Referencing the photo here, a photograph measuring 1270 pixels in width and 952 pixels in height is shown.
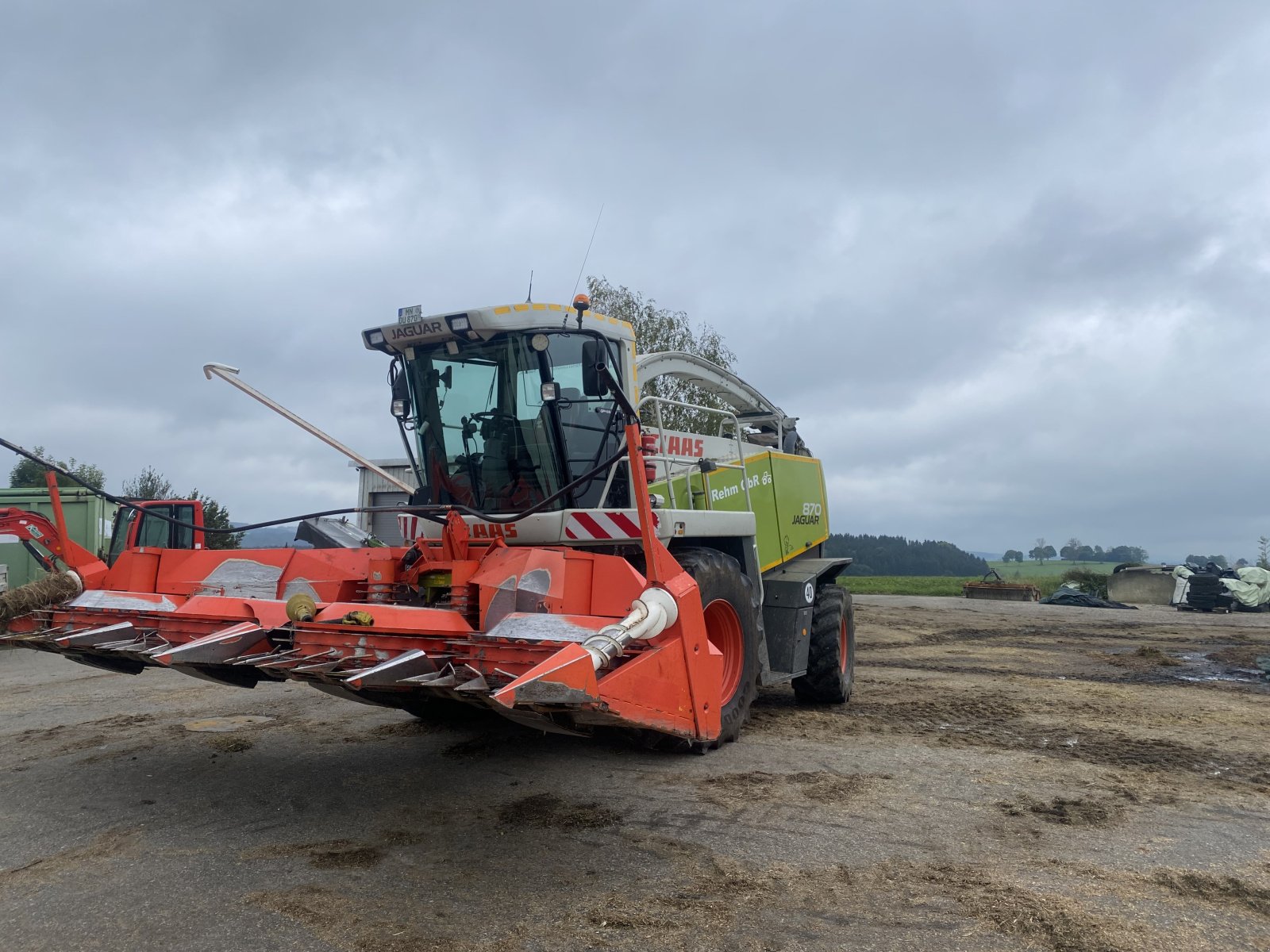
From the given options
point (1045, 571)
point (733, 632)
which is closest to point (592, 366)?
point (733, 632)

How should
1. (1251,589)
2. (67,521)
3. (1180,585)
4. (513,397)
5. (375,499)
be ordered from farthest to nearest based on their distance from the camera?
(1180,585), (1251,589), (375,499), (67,521), (513,397)

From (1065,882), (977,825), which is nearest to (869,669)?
(977,825)

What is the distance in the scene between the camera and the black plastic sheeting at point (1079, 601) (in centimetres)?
2716

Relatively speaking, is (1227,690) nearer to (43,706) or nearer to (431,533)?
(431,533)

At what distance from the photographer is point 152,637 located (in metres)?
5.03

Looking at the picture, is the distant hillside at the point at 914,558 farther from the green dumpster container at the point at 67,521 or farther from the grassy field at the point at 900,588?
the green dumpster container at the point at 67,521

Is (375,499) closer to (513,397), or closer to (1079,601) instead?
(513,397)

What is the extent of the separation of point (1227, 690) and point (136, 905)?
33.0 ft

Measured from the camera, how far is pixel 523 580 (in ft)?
15.5

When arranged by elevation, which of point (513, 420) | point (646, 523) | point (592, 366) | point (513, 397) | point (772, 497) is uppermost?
point (592, 366)

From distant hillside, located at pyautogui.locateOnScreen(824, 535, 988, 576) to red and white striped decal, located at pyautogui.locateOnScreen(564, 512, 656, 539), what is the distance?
208 feet

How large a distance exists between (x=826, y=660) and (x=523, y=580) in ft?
14.2

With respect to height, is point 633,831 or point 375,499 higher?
point 375,499

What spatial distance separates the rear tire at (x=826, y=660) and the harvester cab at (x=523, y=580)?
24 mm
